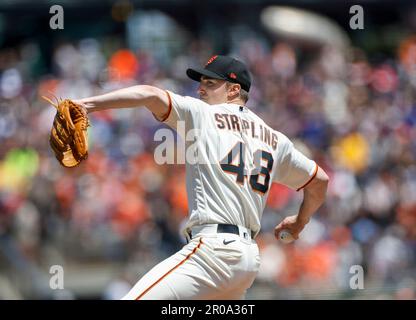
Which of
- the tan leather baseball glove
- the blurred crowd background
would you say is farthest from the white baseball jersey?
the blurred crowd background

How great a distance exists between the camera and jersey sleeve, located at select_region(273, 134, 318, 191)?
4898 mm

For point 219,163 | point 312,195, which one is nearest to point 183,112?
point 219,163

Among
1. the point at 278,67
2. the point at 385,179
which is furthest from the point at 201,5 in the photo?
the point at 385,179

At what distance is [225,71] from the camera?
15.7 feet

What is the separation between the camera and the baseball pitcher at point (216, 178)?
434cm

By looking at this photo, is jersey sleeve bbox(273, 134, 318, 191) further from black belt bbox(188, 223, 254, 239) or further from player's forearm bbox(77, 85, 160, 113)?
player's forearm bbox(77, 85, 160, 113)

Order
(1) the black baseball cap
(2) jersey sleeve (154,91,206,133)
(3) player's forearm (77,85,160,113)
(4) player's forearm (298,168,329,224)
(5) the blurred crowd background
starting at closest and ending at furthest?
(3) player's forearm (77,85,160,113)
(2) jersey sleeve (154,91,206,133)
(1) the black baseball cap
(4) player's forearm (298,168,329,224)
(5) the blurred crowd background

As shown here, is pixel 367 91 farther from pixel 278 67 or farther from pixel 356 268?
pixel 356 268

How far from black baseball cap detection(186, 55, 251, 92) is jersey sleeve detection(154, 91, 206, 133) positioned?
0.82 feet

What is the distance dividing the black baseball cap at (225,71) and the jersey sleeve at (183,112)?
25 cm

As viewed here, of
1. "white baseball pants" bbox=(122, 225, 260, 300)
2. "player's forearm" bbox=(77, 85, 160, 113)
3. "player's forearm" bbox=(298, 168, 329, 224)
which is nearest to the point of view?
"player's forearm" bbox=(77, 85, 160, 113)

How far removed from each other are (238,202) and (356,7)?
33.1 feet

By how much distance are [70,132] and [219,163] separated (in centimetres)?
76

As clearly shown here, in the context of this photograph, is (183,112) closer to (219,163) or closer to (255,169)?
(219,163)
